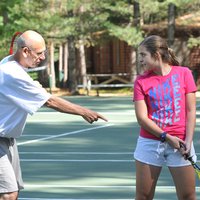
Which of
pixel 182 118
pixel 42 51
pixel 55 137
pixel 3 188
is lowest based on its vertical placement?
pixel 55 137

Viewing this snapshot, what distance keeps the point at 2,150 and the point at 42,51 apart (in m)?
0.93

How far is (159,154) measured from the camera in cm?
782

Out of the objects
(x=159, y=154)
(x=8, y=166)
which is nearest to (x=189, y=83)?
(x=159, y=154)

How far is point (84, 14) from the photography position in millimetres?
44312

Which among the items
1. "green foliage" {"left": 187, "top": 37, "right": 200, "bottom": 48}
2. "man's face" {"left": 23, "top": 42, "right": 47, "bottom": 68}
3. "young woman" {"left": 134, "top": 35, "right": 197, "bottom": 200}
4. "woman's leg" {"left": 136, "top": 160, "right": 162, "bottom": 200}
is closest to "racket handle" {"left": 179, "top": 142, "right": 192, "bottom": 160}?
"young woman" {"left": 134, "top": 35, "right": 197, "bottom": 200}

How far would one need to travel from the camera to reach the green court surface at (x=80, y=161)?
12.2 meters

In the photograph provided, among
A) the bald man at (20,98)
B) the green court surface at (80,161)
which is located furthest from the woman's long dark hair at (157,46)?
the green court surface at (80,161)

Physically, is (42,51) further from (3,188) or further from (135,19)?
(135,19)

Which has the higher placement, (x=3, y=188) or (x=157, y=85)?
(x=157, y=85)

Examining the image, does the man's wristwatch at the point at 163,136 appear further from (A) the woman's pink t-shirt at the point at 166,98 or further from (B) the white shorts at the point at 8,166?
(B) the white shorts at the point at 8,166

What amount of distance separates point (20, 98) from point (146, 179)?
1328mm

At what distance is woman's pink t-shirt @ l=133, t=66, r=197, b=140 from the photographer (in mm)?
7781

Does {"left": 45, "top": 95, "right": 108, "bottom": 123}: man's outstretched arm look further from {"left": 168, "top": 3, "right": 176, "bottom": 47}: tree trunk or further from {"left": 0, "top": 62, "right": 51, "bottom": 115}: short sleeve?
{"left": 168, "top": 3, "right": 176, "bottom": 47}: tree trunk

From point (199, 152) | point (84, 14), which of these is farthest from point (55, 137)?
point (84, 14)
